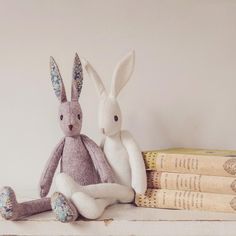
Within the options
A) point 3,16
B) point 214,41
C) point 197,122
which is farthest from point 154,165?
point 3,16

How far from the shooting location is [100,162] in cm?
75

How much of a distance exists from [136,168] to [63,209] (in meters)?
0.16

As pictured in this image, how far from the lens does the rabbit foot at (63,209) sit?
62 centimetres

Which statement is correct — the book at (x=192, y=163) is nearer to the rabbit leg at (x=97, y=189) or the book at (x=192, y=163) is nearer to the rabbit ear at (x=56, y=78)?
the rabbit leg at (x=97, y=189)

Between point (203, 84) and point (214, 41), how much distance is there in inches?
3.5

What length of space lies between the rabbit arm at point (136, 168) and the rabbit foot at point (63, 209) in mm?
130

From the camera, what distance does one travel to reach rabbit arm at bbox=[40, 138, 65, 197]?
756mm

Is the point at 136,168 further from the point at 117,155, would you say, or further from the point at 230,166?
the point at 230,166

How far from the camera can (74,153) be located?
76cm

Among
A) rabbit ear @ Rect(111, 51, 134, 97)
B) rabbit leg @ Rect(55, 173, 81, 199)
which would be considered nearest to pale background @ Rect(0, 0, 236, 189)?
rabbit ear @ Rect(111, 51, 134, 97)

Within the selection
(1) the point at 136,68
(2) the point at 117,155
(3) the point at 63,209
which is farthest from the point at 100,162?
(1) the point at 136,68

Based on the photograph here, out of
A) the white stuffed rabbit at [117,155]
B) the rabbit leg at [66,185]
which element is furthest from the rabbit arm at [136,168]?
the rabbit leg at [66,185]

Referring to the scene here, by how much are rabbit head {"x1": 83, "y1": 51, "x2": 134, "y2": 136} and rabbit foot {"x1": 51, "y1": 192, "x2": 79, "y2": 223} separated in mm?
165

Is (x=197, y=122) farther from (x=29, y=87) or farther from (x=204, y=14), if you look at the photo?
(x=29, y=87)
